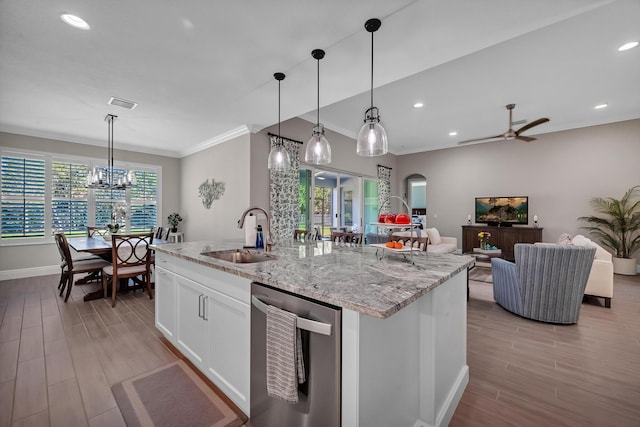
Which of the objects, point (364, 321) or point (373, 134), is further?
point (373, 134)

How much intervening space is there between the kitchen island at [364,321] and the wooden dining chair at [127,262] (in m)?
1.75

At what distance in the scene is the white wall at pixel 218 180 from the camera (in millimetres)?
4708

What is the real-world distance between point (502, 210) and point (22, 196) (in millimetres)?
9955

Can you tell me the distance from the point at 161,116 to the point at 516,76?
5211 mm

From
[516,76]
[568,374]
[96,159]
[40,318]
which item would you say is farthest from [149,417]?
[96,159]

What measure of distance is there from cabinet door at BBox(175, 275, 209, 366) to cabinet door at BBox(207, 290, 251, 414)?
3.7 inches

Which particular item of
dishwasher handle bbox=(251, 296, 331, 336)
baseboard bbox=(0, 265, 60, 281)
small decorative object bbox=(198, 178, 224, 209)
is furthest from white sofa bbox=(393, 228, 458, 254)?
baseboard bbox=(0, 265, 60, 281)

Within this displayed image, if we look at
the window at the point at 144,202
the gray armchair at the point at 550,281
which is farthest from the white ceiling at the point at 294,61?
the gray armchair at the point at 550,281

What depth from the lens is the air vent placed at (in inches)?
142

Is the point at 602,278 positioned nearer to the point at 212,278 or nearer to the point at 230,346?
the point at 230,346

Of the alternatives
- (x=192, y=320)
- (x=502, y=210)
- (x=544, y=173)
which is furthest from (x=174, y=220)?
(x=544, y=173)

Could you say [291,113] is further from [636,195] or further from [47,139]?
[636,195]

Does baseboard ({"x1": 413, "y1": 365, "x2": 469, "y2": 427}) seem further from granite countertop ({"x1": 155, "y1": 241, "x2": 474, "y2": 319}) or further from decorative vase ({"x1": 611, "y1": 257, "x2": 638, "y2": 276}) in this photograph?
decorative vase ({"x1": 611, "y1": 257, "x2": 638, "y2": 276})

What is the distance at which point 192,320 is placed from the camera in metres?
2.02
